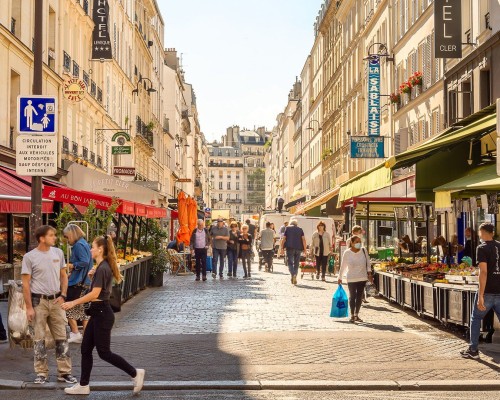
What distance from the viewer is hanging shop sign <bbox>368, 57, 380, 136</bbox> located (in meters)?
38.5

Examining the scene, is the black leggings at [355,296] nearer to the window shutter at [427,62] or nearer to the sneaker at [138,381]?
the sneaker at [138,381]

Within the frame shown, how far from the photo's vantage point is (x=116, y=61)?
45688mm

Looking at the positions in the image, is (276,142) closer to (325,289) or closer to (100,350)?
(325,289)

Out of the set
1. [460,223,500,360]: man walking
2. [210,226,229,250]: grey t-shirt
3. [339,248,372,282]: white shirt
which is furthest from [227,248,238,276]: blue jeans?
[460,223,500,360]: man walking

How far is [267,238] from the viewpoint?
105ft

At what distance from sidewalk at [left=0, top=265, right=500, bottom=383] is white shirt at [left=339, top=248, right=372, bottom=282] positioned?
80 centimetres

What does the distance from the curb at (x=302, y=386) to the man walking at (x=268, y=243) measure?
22.0 metres

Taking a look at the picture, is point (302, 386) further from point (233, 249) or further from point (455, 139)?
point (233, 249)

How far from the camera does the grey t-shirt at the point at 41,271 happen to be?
10.0m

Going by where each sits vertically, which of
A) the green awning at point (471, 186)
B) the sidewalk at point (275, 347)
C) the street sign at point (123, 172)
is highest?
the street sign at point (123, 172)

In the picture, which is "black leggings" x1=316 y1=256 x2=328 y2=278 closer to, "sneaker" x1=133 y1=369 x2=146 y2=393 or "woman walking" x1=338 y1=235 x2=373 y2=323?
"woman walking" x1=338 y1=235 x2=373 y2=323

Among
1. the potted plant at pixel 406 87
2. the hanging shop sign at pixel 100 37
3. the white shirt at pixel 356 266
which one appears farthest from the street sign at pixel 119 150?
the white shirt at pixel 356 266

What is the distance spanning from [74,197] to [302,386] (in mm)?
8238

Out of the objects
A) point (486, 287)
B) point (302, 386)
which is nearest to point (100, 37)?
point (486, 287)
